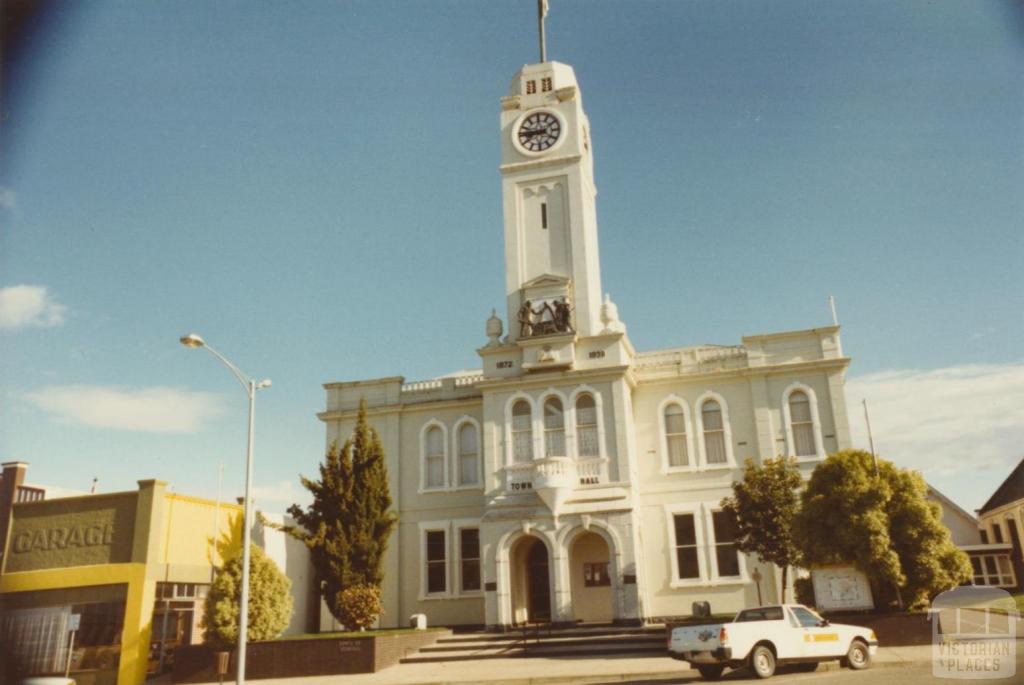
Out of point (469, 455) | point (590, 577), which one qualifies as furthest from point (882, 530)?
point (469, 455)

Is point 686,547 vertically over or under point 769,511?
under

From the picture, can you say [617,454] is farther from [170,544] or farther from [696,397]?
[170,544]

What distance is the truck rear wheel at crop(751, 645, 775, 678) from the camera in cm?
1653

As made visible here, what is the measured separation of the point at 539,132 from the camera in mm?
34125

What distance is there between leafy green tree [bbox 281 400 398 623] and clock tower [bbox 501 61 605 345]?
A: 789 cm

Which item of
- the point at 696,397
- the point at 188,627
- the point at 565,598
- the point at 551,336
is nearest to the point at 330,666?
the point at 188,627

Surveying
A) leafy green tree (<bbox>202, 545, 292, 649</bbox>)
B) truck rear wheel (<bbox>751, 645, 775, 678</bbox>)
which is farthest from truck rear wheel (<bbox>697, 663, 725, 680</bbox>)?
leafy green tree (<bbox>202, 545, 292, 649</bbox>)

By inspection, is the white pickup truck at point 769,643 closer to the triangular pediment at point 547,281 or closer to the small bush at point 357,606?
the small bush at point 357,606

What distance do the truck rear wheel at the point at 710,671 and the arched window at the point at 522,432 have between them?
13403mm

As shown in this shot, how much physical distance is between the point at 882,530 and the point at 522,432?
43.8 feet

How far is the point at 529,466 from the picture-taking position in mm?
29391

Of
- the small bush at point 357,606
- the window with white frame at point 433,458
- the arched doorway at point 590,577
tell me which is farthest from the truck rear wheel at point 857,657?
the window with white frame at point 433,458

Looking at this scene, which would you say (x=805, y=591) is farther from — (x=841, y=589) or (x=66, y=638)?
(x=66, y=638)

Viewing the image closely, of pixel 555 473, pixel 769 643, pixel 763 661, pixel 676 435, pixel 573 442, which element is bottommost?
pixel 763 661
